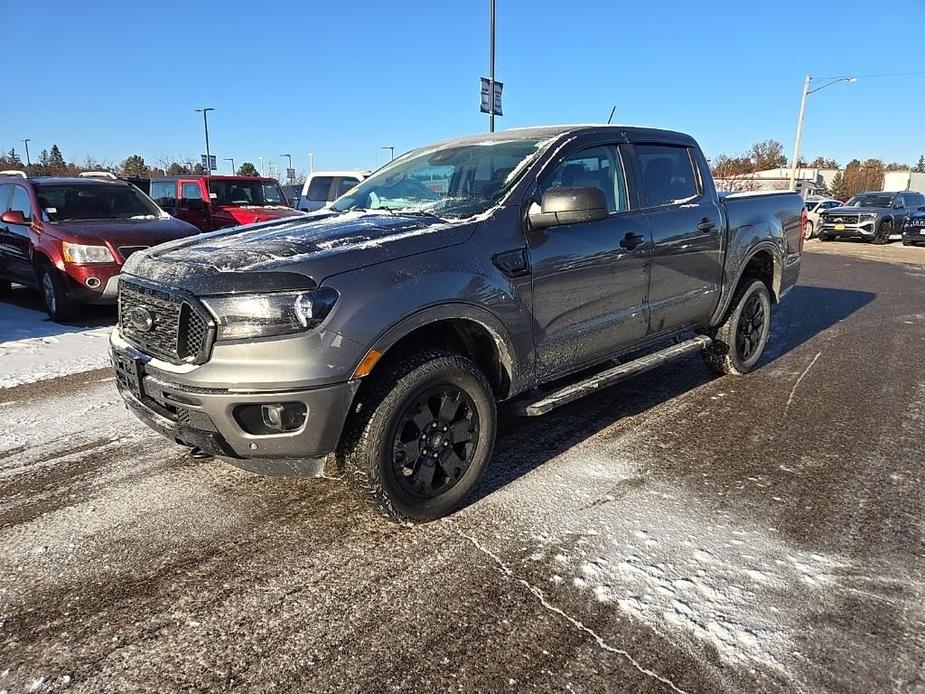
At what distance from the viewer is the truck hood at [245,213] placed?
1191 cm

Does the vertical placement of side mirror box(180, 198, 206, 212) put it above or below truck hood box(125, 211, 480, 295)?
above

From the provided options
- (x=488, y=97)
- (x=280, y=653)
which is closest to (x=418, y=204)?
(x=280, y=653)

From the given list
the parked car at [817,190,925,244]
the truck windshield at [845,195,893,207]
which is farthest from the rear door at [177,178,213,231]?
the truck windshield at [845,195,893,207]

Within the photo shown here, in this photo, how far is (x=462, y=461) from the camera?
3193 mm

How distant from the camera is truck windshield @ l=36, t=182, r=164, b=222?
26.9 feet

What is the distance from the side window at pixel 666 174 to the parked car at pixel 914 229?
1862cm

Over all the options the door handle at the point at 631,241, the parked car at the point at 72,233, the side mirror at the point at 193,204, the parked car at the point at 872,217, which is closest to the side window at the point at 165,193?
the side mirror at the point at 193,204

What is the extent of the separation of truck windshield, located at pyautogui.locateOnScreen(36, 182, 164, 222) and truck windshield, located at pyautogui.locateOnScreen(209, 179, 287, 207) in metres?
3.55

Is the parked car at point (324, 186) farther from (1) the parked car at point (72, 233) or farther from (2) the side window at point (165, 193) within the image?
(1) the parked car at point (72, 233)

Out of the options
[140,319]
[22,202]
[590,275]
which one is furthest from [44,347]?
[590,275]

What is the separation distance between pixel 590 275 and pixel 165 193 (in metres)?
12.5

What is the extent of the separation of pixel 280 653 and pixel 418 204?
2.48 m

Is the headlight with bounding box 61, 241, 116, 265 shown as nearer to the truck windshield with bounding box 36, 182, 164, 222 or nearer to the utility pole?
the truck windshield with bounding box 36, 182, 164, 222

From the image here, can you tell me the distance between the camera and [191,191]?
12797 mm
